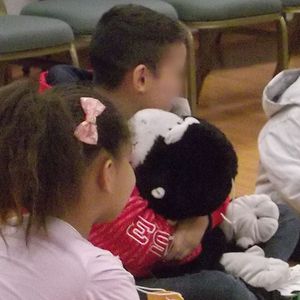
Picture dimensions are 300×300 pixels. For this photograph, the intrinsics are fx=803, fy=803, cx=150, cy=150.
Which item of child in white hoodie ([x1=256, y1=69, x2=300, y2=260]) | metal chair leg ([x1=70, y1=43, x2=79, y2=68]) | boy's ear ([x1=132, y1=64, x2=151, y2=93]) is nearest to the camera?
boy's ear ([x1=132, y1=64, x2=151, y2=93])

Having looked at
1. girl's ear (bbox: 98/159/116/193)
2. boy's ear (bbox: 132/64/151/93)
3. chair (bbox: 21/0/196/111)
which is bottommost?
chair (bbox: 21/0/196/111)

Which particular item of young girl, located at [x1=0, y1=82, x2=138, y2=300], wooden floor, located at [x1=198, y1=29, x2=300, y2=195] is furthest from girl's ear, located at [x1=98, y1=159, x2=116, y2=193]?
wooden floor, located at [x1=198, y1=29, x2=300, y2=195]

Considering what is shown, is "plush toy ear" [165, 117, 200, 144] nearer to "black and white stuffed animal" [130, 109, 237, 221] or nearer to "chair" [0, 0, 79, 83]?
"black and white stuffed animal" [130, 109, 237, 221]

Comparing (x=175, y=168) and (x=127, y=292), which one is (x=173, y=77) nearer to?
(x=175, y=168)

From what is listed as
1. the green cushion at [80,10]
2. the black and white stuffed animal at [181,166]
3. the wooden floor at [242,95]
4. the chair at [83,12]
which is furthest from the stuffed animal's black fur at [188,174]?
the green cushion at [80,10]

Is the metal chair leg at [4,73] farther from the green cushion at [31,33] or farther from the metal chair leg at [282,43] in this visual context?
the metal chair leg at [282,43]

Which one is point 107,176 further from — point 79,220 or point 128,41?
point 128,41

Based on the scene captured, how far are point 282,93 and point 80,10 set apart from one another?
0.97m

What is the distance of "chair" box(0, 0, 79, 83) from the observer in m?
2.56

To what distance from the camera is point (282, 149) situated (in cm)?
197

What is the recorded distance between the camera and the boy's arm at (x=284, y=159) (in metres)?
1.94

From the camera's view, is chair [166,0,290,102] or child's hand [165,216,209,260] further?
chair [166,0,290,102]

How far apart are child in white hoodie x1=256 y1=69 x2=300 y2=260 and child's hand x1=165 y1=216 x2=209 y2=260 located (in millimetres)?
329

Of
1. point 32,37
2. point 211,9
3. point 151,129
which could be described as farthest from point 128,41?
point 211,9
